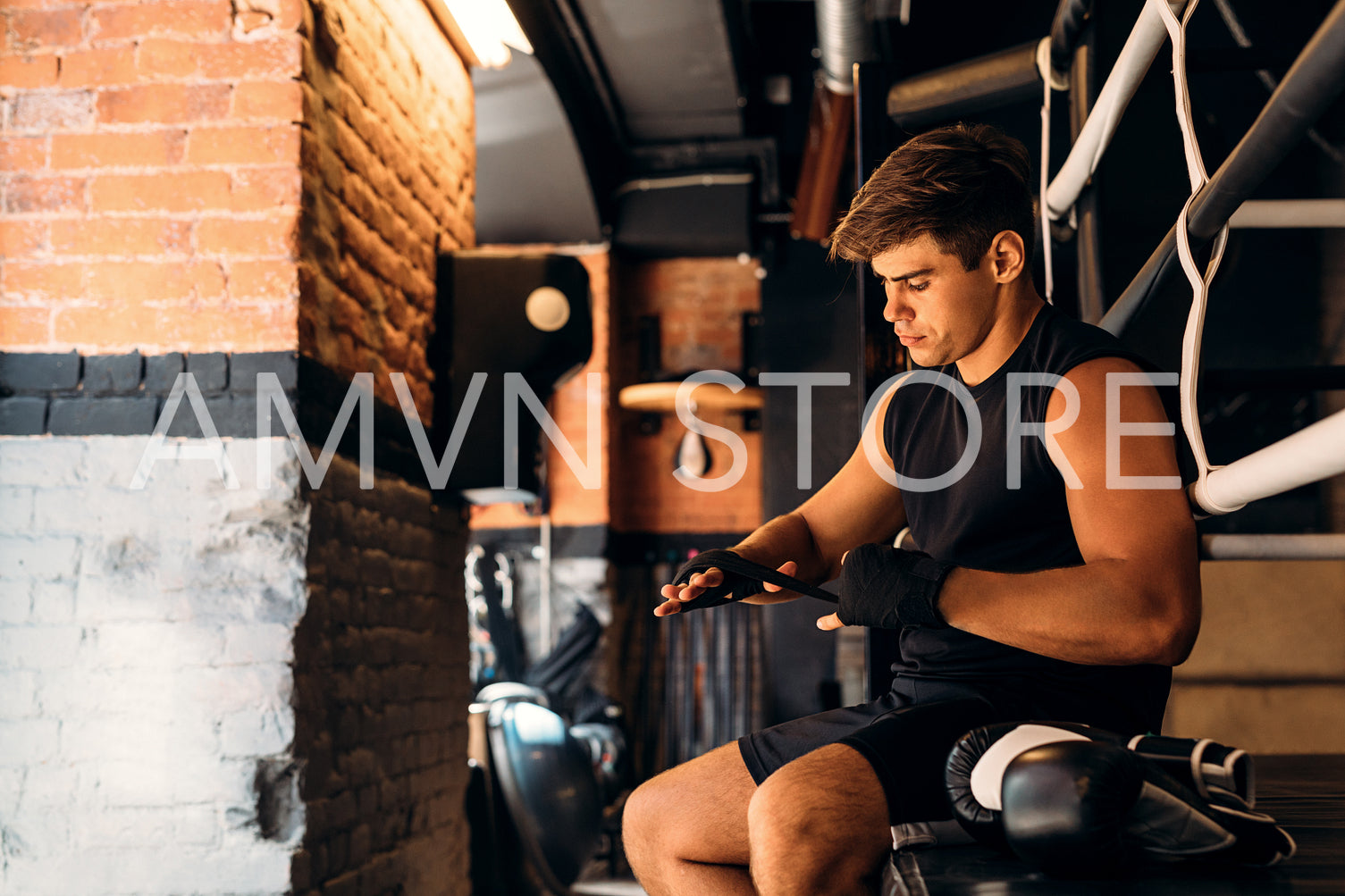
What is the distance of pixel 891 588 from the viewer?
103 cm

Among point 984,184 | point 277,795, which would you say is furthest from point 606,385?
point 984,184

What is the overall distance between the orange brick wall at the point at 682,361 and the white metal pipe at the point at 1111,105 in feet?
12.4

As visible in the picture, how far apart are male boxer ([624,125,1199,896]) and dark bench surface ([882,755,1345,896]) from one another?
3.0 inches

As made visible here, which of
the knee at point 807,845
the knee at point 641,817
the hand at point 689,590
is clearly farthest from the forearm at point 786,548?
the knee at point 807,845

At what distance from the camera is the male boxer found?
3.27 feet

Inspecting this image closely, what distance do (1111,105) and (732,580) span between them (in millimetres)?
749

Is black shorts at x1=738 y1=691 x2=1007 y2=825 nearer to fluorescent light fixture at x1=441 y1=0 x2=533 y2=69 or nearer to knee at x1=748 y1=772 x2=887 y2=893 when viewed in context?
knee at x1=748 y1=772 x2=887 y2=893

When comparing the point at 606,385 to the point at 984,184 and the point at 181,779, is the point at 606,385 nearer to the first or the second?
the point at 181,779

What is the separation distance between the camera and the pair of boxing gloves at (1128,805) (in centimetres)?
79

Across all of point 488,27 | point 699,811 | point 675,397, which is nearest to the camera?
point 699,811

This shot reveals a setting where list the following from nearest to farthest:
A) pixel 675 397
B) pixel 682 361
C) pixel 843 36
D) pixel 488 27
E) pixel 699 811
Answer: pixel 699 811 → pixel 488 27 → pixel 843 36 → pixel 675 397 → pixel 682 361

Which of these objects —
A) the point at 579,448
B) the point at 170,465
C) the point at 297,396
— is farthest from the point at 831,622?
the point at 579,448

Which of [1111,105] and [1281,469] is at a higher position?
[1111,105]

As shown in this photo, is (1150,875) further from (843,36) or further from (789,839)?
(843,36)
